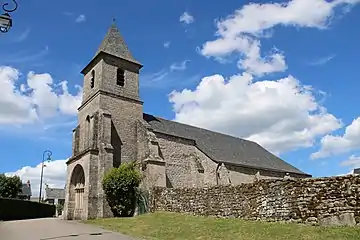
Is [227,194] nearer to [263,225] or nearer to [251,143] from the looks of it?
[263,225]

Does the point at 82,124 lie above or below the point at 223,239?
above

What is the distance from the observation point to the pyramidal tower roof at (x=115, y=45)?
31.3 m

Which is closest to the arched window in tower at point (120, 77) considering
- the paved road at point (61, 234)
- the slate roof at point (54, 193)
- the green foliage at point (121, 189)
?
the green foliage at point (121, 189)

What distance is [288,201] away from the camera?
13.8m

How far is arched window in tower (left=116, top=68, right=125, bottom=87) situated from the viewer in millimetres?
31361

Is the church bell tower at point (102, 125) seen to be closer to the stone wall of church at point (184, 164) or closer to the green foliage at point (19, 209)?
the stone wall of church at point (184, 164)

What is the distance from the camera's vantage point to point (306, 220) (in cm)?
1285

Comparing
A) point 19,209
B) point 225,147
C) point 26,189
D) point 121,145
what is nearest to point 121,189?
point 121,145

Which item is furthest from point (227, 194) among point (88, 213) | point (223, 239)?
point (88, 213)

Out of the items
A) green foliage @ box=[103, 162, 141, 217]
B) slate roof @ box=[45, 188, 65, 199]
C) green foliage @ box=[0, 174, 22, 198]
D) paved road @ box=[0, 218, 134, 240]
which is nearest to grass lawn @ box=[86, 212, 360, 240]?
paved road @ box=[0, 218, 134, 240]

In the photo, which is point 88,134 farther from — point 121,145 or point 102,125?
point 121,145

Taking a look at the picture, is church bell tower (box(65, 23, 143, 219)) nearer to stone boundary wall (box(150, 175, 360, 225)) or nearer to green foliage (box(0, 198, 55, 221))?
stone boundary wall (box(150, 175, 360, 225))

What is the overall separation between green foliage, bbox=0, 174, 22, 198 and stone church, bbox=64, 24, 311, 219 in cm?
2709

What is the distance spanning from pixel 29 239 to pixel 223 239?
293 inches
